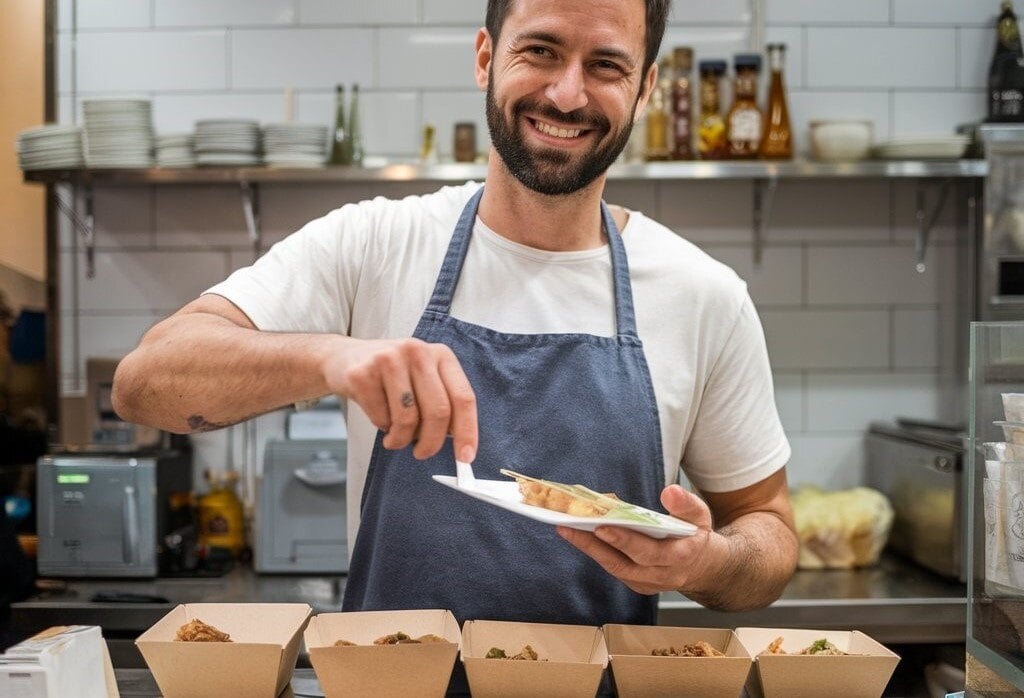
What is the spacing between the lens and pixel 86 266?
3.23m

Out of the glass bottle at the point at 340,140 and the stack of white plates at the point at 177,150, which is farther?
the glass bottle at the point at 340,140

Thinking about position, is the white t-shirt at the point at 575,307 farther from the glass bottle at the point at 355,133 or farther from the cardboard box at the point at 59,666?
the glass bottle at the point at 355,133

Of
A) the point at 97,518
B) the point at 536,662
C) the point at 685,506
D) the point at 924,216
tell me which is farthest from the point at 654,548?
the point at 924,216

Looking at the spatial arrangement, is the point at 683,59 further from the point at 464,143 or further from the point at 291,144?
the point at 291,144

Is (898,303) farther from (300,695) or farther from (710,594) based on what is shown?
(300,695)

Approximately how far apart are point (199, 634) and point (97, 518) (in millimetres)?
1751

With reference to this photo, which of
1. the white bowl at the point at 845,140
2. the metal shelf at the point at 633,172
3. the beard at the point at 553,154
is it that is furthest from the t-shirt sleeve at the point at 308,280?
the white bowl at the point at 845,140

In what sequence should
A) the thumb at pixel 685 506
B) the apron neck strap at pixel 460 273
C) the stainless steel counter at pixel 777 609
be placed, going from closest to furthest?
the thumb at pixel 685 506 → the apron neck strap at pixel 460 273 → the stainless steel counter at pixel 777 609

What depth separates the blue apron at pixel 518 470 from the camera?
4.93ft

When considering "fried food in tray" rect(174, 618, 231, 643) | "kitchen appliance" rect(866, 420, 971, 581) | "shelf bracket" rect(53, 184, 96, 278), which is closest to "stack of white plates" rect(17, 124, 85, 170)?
"shelf bracket" rect(53, 184, 96, 278)

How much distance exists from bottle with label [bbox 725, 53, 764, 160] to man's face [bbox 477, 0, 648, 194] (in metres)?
1.46

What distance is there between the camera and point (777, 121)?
3.04m

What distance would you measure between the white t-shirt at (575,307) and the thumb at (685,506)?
34 cm

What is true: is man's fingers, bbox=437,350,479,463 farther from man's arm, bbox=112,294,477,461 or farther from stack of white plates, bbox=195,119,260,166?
stack of white plates, bbox=195,119,260,166
